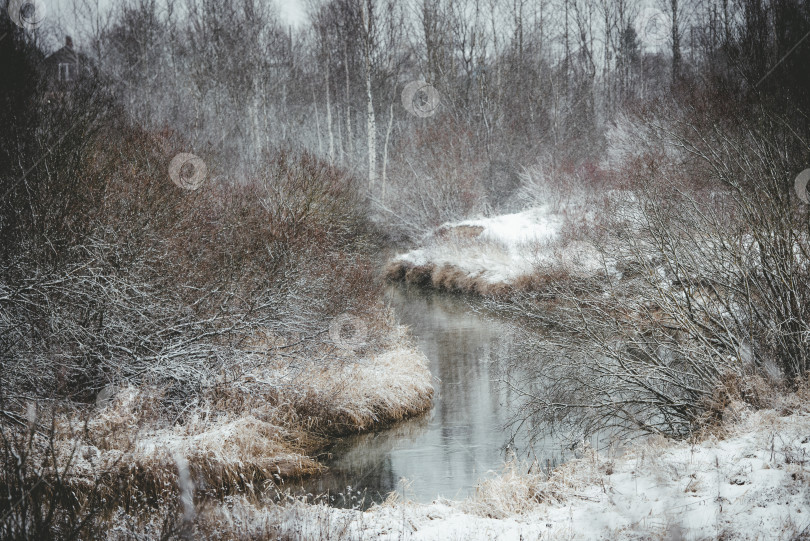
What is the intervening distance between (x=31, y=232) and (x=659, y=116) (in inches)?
700

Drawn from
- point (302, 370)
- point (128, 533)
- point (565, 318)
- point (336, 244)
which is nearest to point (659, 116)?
point (336, 244)

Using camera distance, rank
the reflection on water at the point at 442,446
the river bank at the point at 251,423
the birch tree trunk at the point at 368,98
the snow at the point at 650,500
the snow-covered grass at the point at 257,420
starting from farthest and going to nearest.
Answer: the birch tree trunk at the point at 368,98
the reflection on water at the point at 442,446
the snow-covered grass at the point at 257,420
the river bank at the point at 251,423
the snow at the point at 650,500

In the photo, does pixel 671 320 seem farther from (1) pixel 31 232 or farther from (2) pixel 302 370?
(1) pixel 31 232

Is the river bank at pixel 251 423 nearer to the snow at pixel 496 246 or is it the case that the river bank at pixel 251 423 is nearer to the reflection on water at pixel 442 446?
the reflection on water at pixel 442 446

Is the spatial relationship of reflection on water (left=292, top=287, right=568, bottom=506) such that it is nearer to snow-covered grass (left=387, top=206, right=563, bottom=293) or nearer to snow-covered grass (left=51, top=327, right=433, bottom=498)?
snow-covered grass (left=51, top=327, right=433, bottom=498)

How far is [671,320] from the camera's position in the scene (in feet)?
26.5

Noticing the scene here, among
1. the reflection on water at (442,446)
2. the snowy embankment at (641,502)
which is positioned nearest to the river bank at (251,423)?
the reflection on water at (442,446)

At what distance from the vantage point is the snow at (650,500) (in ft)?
14.2

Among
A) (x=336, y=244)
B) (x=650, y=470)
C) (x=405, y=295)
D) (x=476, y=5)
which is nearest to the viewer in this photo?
(x=650, y=470)

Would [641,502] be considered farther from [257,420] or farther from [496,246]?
[496,246]

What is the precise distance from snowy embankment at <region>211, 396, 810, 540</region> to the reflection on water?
0.86m

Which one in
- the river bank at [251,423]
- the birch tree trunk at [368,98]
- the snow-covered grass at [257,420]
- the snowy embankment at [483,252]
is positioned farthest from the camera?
the birch tree trunk at [368,98]

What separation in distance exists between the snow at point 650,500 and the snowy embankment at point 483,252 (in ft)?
33.1

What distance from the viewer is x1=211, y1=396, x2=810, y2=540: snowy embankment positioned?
14.2 feet
